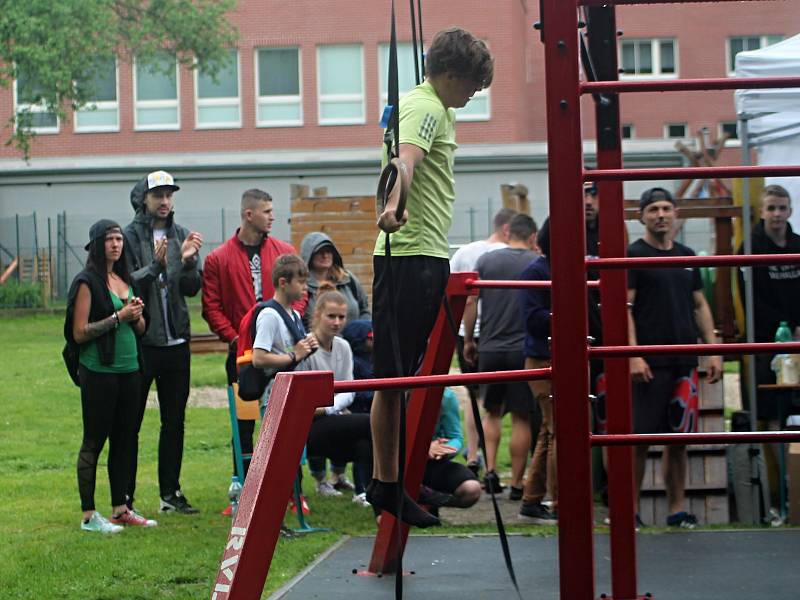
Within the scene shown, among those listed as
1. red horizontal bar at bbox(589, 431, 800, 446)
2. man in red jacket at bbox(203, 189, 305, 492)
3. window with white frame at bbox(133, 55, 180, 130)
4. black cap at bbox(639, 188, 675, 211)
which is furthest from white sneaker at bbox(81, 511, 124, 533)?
window with white frame at bbox(133, 55, 180, 130)

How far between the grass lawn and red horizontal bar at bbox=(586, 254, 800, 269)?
2.27 metres

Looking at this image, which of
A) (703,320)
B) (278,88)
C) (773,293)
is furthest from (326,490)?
Result: (278,88)

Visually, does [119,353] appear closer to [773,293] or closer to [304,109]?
[773,293]

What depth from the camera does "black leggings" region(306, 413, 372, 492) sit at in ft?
23.0

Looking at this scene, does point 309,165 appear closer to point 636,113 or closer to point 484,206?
point 484,206

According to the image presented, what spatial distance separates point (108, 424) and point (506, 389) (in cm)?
257

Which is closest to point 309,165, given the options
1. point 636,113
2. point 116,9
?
point 116,9

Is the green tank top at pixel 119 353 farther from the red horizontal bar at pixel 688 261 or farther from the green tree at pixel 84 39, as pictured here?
the green tree at pixel 84 39

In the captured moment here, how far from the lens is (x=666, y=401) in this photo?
7219 millimetres

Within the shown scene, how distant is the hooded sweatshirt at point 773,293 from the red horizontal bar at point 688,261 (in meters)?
3.96

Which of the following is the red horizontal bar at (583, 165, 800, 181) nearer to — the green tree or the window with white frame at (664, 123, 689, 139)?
the green tree

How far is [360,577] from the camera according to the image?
553cm

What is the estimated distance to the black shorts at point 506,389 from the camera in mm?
7988

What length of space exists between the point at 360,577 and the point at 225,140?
3200cm
